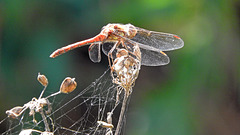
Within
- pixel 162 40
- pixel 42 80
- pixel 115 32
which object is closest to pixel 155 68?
pixel 162 40

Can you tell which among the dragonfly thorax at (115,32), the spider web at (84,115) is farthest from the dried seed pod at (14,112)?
the dragonfly thorax at (115,32)

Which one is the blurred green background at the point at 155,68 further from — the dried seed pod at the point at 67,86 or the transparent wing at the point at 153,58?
the dried seed pod at the point at 67,86

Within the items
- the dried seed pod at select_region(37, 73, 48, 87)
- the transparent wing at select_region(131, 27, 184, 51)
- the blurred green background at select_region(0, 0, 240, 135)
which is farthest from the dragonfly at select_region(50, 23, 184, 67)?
the blurred green background at select_region(0, 0, 240, 135)

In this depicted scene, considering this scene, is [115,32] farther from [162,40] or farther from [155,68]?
[155,68]

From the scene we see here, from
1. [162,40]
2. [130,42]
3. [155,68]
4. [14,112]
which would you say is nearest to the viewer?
[14,112]

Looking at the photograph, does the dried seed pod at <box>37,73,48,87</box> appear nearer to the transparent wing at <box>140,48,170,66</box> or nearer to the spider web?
the spider web

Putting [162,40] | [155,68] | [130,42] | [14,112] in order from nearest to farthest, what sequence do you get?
[14,112] → [130,42] → [162,40] → [155,68]
